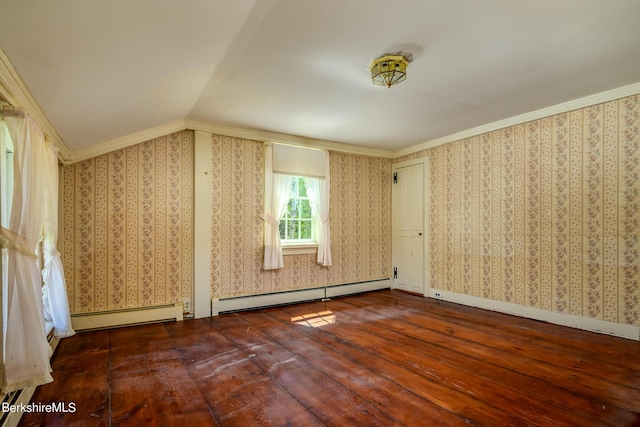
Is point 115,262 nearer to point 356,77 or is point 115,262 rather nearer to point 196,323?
point 196,323

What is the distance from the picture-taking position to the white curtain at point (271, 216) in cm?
434

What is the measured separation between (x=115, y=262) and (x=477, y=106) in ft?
14.7

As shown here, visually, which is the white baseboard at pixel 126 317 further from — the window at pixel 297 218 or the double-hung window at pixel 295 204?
the window at pixel 297 218

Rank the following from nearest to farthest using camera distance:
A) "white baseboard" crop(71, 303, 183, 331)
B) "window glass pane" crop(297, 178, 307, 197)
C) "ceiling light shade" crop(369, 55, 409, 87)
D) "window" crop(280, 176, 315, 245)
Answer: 1. "ceiling light shade" crop(369, 55, 409, 87)
2. "white baseboard" crop(71, 303, 183, 331)
3. "window" crop(280, 176, 315, 245)
4. "window glass pane" crop(297, 178, 307, 197)

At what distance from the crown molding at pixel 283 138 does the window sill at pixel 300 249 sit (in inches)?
59.6

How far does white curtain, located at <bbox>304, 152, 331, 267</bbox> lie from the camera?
15.8ft

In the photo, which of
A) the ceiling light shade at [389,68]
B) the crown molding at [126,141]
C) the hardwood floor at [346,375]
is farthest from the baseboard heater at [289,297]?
the ceiling light shade at [389,68]

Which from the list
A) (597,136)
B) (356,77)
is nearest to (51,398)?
(356,77)

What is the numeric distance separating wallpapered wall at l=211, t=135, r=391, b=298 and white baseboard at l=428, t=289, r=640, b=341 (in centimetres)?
144

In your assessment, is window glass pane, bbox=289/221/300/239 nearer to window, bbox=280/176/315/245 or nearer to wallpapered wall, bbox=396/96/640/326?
window, bbox=280/176/315/245

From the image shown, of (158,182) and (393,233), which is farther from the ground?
(158,182)

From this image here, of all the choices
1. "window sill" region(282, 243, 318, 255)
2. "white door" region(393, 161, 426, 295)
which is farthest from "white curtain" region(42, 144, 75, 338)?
"white door" region(393, 161, 426, 295)

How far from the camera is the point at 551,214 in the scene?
3617mm

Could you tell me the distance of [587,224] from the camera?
131 inches
